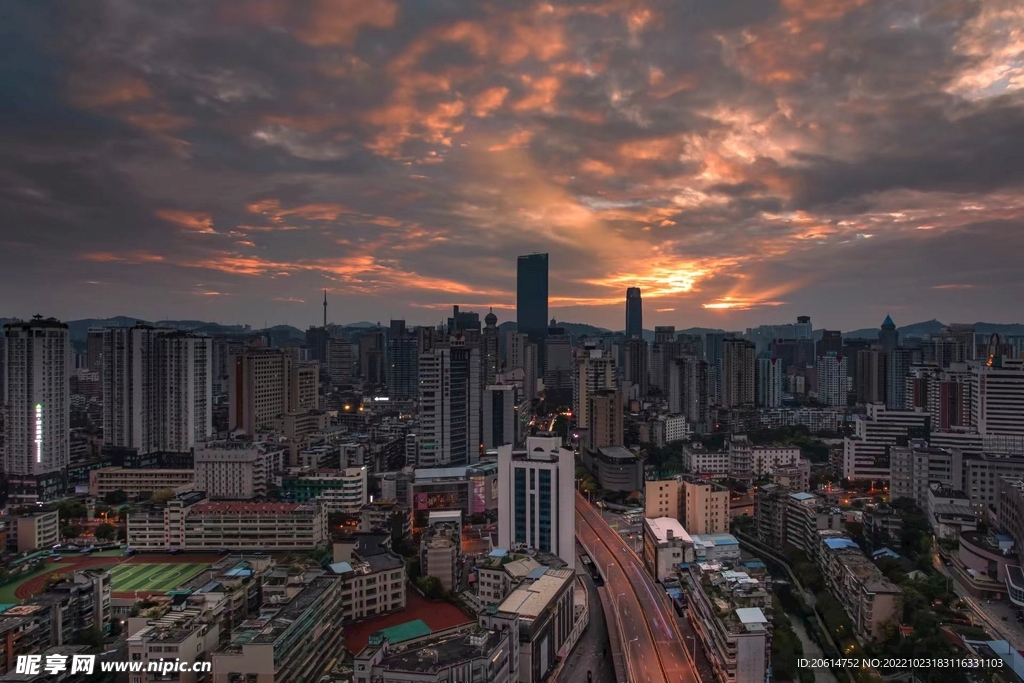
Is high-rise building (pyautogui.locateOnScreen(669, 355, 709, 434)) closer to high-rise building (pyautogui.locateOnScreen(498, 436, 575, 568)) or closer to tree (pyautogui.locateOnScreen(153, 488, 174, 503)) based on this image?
high-rise building (pyautogui.locateOnScreen(498, 436, 575, 568))

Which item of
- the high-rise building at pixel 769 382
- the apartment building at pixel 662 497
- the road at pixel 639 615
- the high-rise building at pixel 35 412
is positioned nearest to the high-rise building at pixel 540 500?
the road at pixel 639 615

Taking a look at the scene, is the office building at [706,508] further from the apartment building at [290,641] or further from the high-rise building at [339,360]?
the high-rise building at [339,360]

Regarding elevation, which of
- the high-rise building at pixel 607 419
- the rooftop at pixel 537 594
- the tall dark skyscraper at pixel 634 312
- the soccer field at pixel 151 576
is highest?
the tall dark skyscraper at pixel 634 312

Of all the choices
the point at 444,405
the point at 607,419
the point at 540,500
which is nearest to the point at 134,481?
the point at 444,405

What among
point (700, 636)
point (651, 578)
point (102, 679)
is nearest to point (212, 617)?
point (102, 679)

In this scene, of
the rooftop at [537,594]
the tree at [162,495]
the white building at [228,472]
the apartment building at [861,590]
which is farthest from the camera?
the white building at [228,472]

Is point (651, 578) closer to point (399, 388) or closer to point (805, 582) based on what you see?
point (805, 582)

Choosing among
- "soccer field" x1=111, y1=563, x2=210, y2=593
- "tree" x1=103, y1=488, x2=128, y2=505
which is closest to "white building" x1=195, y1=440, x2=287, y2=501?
"tree" x1=103, y1=488, x2=128, y2=505
